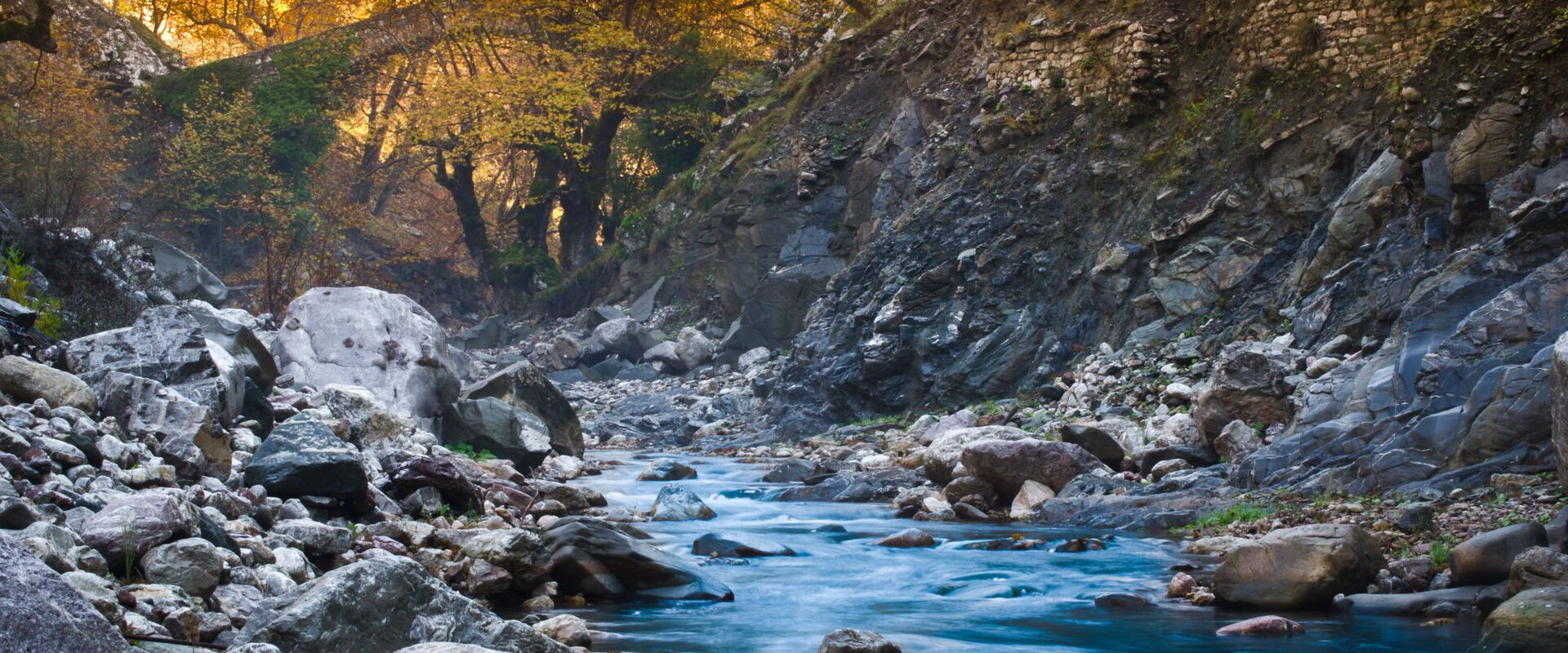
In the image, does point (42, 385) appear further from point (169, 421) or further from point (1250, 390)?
point (1250, 390)

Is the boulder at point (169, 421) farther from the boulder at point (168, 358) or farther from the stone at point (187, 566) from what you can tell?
the stone at point (187, 566)

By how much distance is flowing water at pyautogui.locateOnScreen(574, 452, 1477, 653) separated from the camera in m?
5.39

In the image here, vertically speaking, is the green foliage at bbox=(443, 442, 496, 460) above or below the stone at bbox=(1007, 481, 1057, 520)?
above

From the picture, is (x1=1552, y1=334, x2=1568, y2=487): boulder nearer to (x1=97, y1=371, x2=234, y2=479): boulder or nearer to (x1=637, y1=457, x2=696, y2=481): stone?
(x1=97, y1=371, x2=234, y2=479): boulder

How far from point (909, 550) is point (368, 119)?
29.4 m

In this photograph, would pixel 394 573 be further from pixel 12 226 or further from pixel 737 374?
pixel 737 374

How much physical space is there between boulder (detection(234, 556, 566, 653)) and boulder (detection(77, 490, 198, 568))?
91 cm

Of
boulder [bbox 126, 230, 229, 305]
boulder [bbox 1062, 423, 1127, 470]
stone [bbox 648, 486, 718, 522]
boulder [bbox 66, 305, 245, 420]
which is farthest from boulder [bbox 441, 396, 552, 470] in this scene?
boulder [bbox 126, 230, 229, 305]

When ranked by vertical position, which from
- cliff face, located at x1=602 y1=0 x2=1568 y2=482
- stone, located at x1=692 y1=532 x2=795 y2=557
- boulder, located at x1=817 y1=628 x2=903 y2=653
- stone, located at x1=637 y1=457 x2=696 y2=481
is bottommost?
boulder, located at x1=817 y1=628 x2=903 y2=653

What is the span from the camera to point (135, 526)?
5.16 meters

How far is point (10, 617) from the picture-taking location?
9.68ft

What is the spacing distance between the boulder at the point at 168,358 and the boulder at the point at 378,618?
3.93m

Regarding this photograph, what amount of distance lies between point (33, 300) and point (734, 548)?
628 cm

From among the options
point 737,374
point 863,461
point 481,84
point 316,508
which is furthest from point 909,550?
point 481,84
